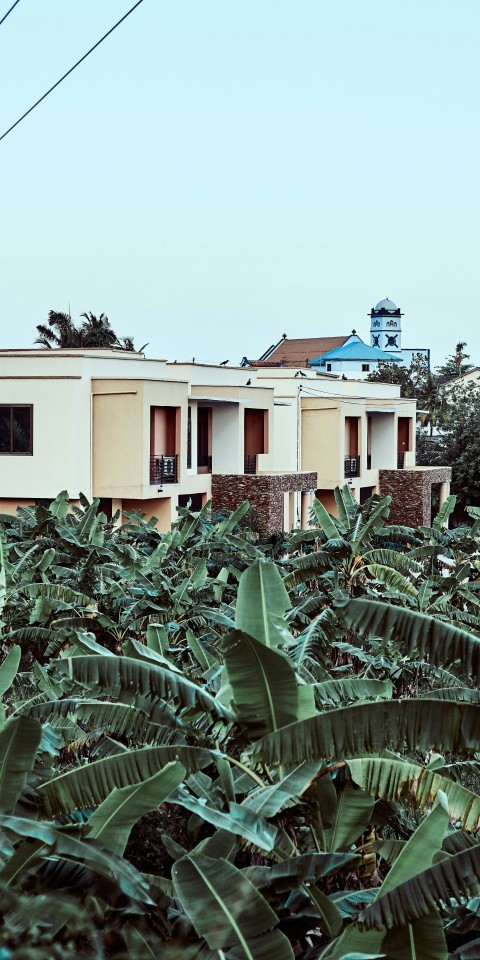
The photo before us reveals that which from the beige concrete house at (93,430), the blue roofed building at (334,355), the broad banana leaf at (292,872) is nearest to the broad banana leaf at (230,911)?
the broad banana leaf at (292,872)

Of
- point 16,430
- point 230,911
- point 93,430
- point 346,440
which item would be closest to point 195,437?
point 93,430

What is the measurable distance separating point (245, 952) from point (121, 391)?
29.0m

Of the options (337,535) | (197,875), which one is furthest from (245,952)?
(337,535)

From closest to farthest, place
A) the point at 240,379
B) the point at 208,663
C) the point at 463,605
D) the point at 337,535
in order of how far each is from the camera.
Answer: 1. the point at 208,663
2. the point at 337,535
3. the point at 463,605
4. the point at 240,379

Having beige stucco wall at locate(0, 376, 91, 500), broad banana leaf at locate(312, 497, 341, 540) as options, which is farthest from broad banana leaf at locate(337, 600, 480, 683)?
beige stucco wall at locate(0, 376, 91, 500)

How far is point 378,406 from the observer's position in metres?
49.6

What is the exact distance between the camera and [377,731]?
473 centimetres

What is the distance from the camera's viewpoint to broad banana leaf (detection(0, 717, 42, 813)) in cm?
531

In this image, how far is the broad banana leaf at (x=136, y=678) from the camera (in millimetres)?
5660

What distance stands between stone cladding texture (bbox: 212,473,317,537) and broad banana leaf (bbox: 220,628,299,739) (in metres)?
31.5

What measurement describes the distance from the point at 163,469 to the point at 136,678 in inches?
1146

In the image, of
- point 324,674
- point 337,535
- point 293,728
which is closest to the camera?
A: point 293,728

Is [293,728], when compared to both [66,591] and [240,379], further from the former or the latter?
[240,379]

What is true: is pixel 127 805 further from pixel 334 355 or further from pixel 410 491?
pixel 334 355
